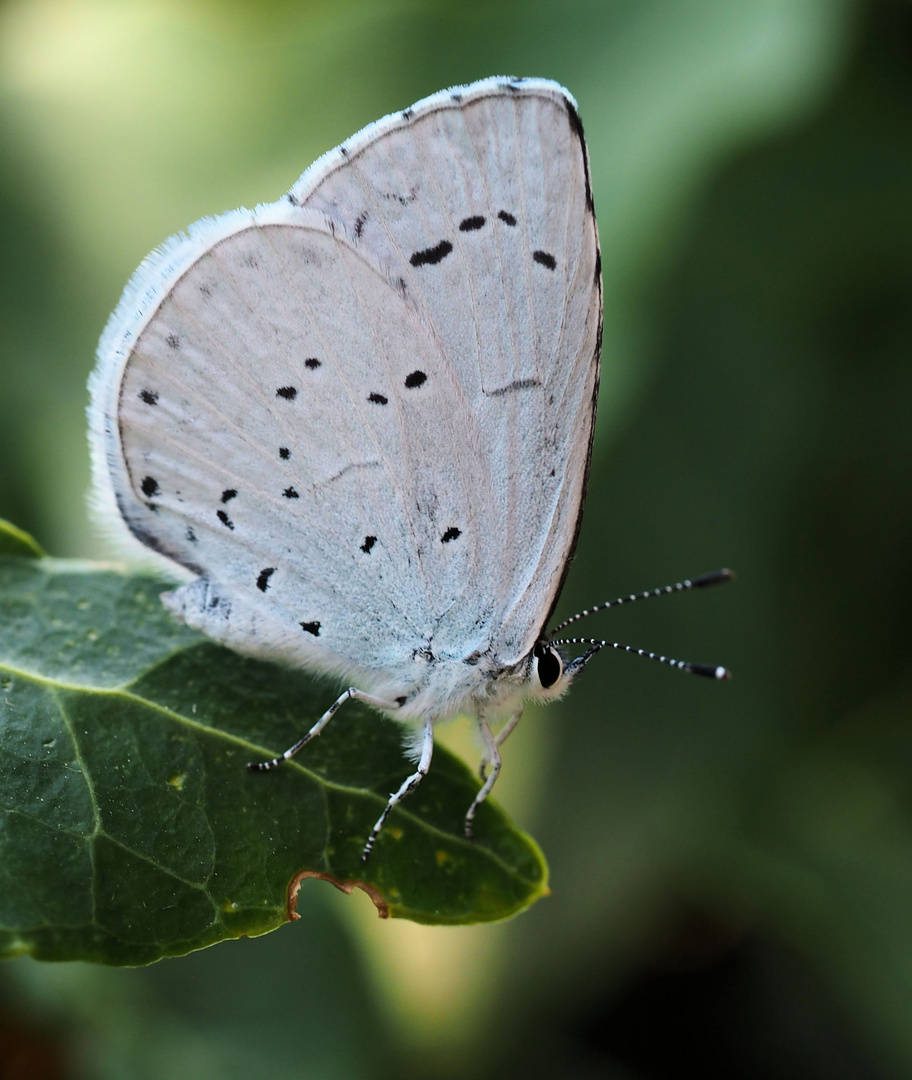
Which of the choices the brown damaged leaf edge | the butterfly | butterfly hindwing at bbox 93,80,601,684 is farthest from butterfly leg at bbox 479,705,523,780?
the brown damaged leaf edge

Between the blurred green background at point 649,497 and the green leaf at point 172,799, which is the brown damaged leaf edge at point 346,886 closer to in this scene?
the green leaf at point 172,799

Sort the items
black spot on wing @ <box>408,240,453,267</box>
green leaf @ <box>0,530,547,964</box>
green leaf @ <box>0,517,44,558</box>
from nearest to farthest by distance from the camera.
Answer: green leaf @ <box>0,530,547,964</box> → green leaf @ <box>0,517,44,558</box> → black spot on wing @ <box>408,240,453,267</box>

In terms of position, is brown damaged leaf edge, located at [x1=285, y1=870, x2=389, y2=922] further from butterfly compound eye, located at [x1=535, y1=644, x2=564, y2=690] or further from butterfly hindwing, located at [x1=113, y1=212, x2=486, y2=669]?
butterfly compound eye, located at [x1=535, y1=644, x2=564, y2=690]

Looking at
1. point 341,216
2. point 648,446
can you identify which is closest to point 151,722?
point 341,216

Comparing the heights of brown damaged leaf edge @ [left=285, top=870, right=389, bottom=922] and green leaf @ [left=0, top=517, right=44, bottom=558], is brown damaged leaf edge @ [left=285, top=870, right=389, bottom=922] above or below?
below

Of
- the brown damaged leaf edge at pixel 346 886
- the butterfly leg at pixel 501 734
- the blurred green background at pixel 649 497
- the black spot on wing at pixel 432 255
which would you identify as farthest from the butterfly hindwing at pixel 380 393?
the blurred green background at pixel 649 497

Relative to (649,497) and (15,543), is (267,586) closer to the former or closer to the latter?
(15,543)
